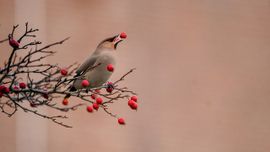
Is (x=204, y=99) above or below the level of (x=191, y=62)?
below

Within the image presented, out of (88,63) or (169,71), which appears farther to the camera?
(169,71)

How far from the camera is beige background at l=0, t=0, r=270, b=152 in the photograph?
3395 mm

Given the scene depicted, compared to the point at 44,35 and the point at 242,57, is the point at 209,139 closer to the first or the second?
the point at 242,57

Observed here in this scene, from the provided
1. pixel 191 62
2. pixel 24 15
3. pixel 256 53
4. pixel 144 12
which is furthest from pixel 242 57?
pixel 24 15

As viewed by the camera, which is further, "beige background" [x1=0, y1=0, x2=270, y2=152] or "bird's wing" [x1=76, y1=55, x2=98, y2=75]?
"beige background" [x1=0, y1=0, x2=270, y2=152]

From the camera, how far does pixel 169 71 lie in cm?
355

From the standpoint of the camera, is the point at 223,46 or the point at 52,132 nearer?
the point at 52,132

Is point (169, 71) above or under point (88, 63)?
under

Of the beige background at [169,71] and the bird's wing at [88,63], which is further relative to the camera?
the beige background at [169,71]

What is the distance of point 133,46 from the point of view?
3.47 meters

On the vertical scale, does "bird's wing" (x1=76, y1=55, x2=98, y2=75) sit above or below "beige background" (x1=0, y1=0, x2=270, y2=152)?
above

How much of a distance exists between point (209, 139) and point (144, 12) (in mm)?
983

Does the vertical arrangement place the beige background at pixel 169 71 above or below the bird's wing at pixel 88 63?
below

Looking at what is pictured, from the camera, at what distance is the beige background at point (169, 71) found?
3395 mm
